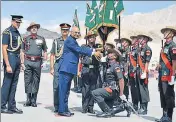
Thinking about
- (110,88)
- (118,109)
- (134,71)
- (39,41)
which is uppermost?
(39,41)

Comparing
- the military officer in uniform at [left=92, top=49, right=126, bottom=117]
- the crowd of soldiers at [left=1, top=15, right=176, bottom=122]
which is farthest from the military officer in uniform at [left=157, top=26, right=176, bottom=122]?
the military officer in uniform at [left=92, top=49, right=126, bottom=117]

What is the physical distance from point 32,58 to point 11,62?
1282mm

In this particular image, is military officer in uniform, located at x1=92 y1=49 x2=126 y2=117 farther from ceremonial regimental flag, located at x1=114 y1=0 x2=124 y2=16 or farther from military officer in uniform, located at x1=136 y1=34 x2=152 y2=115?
ceremonial regimental flag, located at x1=114 y1=0 x2=124 y2=16

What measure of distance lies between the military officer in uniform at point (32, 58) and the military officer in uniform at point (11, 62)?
3.34 ft

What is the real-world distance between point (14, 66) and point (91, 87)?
1647 mm

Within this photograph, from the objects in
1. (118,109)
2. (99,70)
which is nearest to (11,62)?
(99,70)

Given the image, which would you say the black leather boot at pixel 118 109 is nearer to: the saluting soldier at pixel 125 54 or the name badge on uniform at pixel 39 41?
the saluting soldier at pixel 125 54

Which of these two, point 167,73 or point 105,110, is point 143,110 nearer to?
point 105,110

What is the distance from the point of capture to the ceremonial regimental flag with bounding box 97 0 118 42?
37.5 ft

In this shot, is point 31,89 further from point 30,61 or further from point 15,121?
point 15,121

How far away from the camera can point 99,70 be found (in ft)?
25.3

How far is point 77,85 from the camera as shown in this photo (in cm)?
1279

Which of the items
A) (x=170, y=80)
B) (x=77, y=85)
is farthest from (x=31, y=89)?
(x=77, y=85)

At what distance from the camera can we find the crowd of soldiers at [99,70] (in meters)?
6.54
